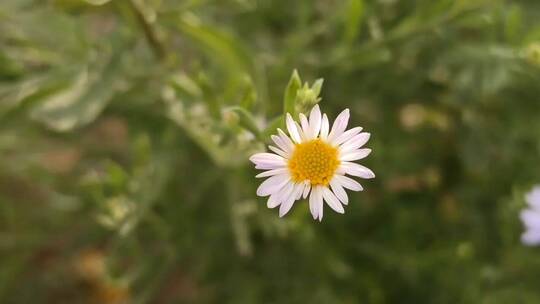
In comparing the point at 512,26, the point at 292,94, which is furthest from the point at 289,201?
the point at 512,26

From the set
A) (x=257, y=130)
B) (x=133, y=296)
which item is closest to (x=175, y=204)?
(x=133, y=296)

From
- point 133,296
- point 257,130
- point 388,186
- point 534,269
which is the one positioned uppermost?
point 388,186

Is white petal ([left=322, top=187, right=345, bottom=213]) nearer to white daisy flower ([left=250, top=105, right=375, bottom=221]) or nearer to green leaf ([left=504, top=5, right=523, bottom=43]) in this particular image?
white daisy flower ([left=250, top=105, right=375, bottom=221])

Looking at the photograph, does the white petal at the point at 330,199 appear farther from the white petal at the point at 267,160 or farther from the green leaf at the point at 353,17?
the green leaf at the point at 353,17

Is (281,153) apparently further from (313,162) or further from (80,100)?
(80,100)

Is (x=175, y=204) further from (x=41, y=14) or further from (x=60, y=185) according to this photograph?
(x=41, y=14)

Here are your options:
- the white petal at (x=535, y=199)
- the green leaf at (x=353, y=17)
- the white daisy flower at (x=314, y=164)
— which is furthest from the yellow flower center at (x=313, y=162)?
the white petal at (x=535, y=199)

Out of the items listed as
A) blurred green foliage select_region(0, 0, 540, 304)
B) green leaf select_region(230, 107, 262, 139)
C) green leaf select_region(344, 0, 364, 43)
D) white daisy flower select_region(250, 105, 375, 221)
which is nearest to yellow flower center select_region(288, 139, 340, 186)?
white daisy flower select_region(250, 105, 375, 221)

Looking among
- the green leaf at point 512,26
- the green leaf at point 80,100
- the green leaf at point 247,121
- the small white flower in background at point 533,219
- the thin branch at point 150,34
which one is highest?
the green leaf at point 512,26
